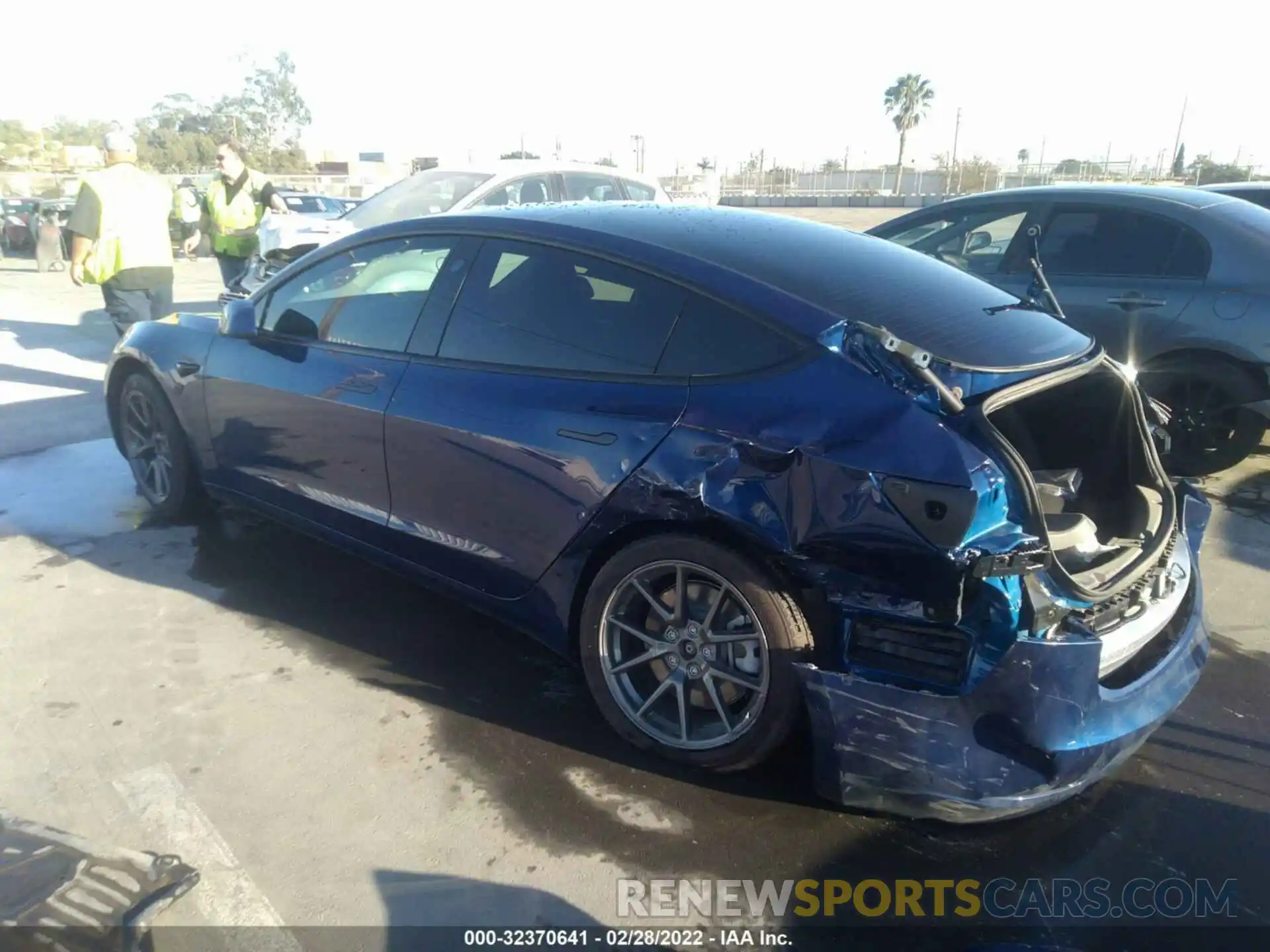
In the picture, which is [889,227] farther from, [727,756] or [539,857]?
[539,857]

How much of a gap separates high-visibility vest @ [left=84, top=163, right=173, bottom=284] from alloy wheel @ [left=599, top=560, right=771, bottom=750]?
17.2ft

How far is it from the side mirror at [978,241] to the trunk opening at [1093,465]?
309 cm

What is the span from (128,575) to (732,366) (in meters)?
3.05

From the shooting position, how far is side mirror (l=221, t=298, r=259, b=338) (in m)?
4.11

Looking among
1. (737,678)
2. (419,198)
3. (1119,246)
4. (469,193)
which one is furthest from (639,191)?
(737,678)

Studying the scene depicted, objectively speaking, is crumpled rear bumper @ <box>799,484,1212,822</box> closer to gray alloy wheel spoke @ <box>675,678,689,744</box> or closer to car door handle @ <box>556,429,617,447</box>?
gray alloy wheel spoke @ <box>675,678,689,744</box>

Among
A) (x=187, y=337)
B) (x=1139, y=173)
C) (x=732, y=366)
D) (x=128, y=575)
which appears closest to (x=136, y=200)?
(x=187, y=337)

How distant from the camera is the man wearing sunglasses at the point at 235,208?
7.90 m

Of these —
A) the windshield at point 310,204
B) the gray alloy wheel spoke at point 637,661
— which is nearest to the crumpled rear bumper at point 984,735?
the gray alloy wheel spoke at point 637,661

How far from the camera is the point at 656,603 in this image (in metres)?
2.79

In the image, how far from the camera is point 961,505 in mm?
2227

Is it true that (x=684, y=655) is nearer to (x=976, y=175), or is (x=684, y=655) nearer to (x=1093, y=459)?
(x=1093, y=459)

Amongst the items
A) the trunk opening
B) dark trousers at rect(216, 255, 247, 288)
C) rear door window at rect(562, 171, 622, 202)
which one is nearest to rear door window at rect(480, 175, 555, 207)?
rear door window at rect(562, 171, 622, 202)

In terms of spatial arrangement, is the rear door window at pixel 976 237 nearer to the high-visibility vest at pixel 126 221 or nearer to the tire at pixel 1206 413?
the tire at pixel 1206 413
